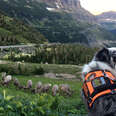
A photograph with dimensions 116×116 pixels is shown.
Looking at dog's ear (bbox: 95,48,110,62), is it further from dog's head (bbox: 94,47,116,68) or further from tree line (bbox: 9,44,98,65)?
tree line (bbox: 9,44,98,65)

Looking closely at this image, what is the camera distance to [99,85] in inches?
142

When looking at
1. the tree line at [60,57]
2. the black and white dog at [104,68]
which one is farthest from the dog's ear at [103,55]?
the tree line at [60,57]

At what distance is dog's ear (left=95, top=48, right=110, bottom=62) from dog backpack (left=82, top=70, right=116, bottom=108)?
0.29 metres

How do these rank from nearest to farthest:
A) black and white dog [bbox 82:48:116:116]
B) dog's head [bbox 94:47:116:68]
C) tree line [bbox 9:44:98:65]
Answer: black and white dog [bbox 82:48:116:116], dog's head [bbox 94:47:116:68], tree line [bbox 9:44:98:65]

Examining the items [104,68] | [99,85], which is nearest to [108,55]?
[104,68]

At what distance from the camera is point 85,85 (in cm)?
388

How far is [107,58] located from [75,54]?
31.4m

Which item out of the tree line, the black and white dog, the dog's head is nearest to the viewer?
the black and white dog

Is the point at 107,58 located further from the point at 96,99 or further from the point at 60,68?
the point at 60,68

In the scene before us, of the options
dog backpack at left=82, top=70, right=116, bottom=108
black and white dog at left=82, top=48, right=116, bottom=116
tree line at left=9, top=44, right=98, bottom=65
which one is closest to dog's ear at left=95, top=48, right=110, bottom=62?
black and white dog at left=82, top=48, right=116, bottom=116

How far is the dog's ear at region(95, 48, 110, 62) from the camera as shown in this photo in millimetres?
3822

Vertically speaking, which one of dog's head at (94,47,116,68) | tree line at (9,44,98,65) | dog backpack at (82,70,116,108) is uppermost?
dog's head at (94,47,116,68)

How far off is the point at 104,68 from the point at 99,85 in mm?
428

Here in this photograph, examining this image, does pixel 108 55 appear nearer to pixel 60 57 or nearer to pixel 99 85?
pixel 99 85
